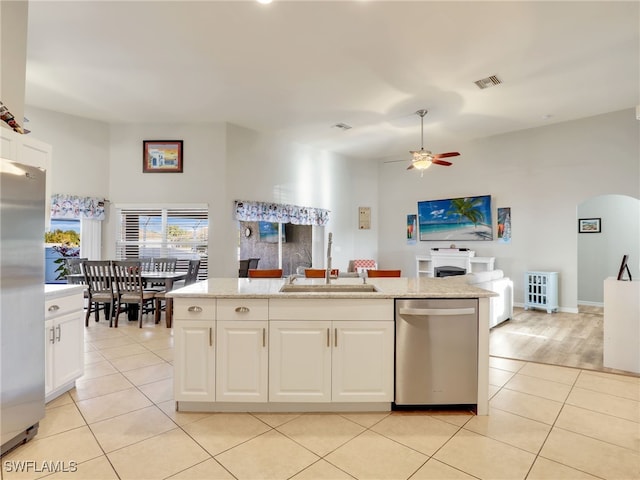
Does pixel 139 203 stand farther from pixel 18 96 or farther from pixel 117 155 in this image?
pixel 18 96

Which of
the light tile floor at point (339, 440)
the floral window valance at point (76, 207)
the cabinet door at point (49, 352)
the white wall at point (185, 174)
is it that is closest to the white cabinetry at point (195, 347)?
the light tile floor at point (339, 440)

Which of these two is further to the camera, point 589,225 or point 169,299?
point 589,225

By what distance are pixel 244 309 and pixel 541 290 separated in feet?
19.2

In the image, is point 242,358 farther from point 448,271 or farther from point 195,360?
point 448,271

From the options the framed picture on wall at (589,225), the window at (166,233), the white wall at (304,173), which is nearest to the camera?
the white wall at (304,173)

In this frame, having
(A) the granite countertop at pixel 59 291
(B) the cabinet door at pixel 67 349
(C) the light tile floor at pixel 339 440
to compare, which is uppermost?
(A) the granite countertop at pixel 59 291

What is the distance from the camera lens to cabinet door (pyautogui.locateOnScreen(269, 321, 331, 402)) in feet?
7.68

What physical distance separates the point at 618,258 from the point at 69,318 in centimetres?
855

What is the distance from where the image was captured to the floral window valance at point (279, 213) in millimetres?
6051

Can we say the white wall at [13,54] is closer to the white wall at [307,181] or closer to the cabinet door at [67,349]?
the cabinet door at [67,349]

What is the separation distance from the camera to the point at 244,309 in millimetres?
2340

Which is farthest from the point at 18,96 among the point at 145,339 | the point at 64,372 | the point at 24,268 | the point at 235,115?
the point at 235,115

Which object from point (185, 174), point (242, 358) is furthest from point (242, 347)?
point (185, 174)

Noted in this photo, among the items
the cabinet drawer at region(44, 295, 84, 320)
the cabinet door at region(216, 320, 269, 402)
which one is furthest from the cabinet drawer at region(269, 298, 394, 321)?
the cabinet drawer at region(44, 295, 84, 320)
